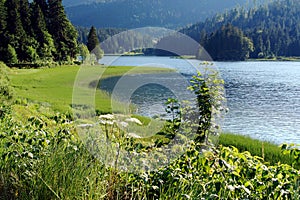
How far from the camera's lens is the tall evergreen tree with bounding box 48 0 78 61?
61.0 metres

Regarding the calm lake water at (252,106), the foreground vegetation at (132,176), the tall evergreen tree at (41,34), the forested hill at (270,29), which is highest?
the forested hill at (270,29)

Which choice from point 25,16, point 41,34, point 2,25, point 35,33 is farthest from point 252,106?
point 25,16

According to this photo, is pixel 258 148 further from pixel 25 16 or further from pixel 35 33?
pixel 35 33

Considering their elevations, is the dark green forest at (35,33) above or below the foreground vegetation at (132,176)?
above

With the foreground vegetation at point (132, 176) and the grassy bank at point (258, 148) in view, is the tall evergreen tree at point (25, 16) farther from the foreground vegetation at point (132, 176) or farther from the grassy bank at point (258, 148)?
the foreground vegetation at point (132, 176)

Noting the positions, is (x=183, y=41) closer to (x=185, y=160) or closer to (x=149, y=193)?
(x=185, y=160)

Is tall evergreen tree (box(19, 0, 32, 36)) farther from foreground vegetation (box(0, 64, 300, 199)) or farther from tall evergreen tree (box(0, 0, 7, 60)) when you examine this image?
foreground vegetation (box(0, 64, 300, 199))

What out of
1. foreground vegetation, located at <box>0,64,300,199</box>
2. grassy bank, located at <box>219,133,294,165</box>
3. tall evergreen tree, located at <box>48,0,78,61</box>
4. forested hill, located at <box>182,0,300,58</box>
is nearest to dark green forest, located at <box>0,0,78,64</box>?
tall evergreen tree, located at <box>48,0,78,61</box>

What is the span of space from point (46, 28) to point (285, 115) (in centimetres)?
4850

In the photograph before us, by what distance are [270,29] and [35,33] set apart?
118 meters

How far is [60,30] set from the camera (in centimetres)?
6194

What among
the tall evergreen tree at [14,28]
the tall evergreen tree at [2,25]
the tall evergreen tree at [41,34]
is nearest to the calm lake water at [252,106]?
the tall evergreen tree at [14,28]

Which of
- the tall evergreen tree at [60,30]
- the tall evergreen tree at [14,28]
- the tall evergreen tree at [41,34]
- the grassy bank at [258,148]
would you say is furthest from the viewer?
the tall evergreen tree at [60,30]

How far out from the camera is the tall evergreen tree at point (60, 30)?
61000 millimetres
